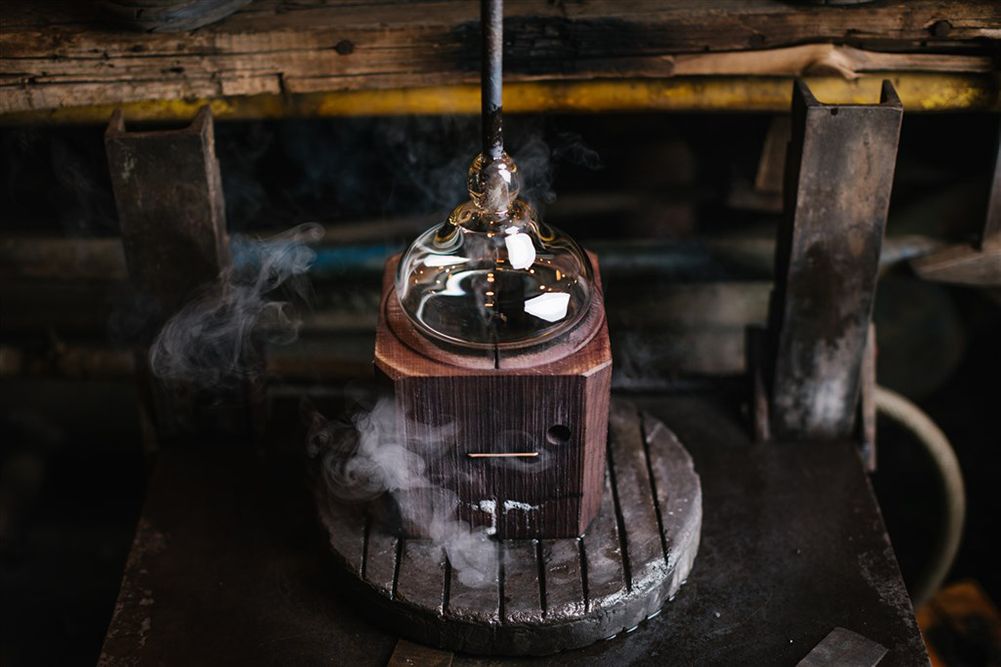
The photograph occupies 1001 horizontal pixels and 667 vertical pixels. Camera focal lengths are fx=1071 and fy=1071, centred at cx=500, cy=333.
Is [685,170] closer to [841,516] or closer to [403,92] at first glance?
[403,92]

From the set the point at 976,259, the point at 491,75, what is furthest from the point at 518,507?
the point at 976,259

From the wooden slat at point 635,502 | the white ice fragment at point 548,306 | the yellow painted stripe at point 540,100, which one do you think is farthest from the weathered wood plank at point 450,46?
the wooden slat at point 635,502

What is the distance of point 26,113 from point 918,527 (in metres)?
3.11

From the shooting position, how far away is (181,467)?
2.58 metres

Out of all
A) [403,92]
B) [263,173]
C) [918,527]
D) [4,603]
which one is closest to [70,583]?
[4,603]

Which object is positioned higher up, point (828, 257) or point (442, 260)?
point (442, 260)

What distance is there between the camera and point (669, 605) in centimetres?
220

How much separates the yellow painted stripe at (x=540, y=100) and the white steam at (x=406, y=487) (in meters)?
0.83

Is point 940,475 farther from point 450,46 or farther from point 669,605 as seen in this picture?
point 450,46

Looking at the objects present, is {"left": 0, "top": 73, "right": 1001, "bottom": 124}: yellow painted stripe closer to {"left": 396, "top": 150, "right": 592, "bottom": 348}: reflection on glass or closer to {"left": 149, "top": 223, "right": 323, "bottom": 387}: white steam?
{"left": 149, "top": 223, "right": 323, "bottom": 387}: white steam

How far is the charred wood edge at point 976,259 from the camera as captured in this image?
8.64ft

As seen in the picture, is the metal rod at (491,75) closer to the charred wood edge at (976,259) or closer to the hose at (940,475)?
the charred wood edge at (976,259)

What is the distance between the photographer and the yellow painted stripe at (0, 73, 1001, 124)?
8.52 ft

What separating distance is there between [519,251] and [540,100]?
2.52 feet
